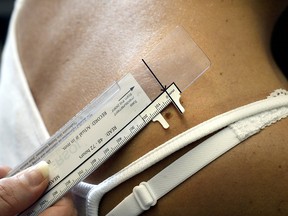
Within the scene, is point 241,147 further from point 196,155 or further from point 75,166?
point 75,166

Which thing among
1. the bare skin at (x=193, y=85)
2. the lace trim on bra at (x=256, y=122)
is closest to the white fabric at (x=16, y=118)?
the bare skin at (x=193, y=85)

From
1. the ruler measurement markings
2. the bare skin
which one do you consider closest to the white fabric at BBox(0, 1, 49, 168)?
the bare skin

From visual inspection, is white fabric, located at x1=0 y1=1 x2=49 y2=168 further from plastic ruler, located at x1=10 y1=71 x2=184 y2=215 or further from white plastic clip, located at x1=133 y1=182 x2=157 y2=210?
white plastic clip, located at x1=133 y1=182 x2=157 y2=210

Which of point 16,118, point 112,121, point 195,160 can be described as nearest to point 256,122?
point 195,160

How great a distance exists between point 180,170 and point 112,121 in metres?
0.13

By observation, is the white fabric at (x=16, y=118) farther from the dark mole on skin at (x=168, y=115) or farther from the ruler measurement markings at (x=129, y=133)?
the dark mole on skin at (x=168, y=115)

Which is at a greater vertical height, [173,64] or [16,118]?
[16,118]

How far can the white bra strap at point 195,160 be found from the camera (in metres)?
0.58

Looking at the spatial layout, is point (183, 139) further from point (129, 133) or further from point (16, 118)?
point (16, 118)

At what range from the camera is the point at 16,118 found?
76 centimetres

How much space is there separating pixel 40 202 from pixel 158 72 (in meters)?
0.28

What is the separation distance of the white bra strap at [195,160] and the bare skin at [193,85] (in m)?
0.01

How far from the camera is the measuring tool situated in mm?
600

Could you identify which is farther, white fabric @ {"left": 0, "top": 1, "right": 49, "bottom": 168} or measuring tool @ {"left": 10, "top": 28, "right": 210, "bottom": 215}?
white fabric @ {"left": 0, "top": 1, "right": 49, "bottom": 168}
